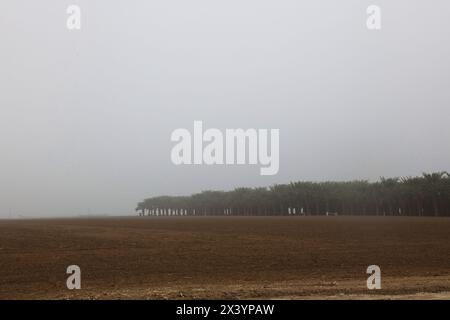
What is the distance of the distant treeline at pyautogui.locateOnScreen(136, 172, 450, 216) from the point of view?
102 meters

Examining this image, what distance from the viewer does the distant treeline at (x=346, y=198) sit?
102 m

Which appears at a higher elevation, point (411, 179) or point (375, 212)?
point (411, 179)

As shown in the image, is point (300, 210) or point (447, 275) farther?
point (300, 210)

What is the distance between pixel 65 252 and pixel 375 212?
343ft

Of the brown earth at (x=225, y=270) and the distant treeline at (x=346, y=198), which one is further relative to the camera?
the distant treeline at (x=346, y=198)

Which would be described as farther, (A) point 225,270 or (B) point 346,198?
(B) point 346,198

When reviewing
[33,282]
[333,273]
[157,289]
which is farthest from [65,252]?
[333,273]

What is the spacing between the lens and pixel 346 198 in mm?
124438

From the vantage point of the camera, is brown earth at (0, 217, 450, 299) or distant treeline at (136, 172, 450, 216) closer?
brown earth at (0, 217, 450, 299)
